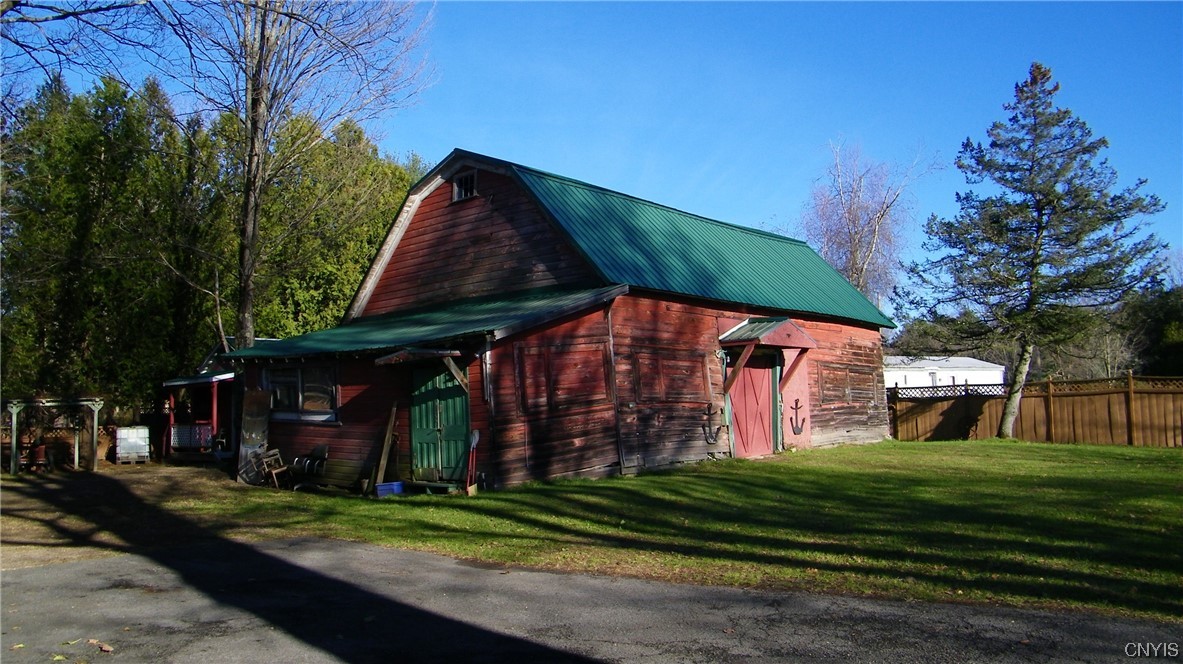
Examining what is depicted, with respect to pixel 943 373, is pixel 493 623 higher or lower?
lower

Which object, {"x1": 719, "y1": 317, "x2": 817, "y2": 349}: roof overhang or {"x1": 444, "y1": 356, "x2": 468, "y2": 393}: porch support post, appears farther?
{"x1": 719, "y1": 317, "x2": 817, "y2": 349}: roof overhang

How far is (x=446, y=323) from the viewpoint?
56.7 feet

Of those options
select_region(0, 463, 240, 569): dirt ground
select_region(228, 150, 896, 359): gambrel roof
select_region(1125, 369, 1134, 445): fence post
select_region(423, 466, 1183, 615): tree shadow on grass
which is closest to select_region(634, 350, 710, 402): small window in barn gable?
select_region(228, 150, 896, 359): gambrel roof

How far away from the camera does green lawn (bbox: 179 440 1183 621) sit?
26.4 ft

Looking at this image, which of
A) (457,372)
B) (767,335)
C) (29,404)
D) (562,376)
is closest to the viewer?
(457,372)

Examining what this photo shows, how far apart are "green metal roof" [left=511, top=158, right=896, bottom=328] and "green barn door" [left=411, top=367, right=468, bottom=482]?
3.76 metres

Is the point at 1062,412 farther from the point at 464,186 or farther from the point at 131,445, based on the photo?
the point at 131,445

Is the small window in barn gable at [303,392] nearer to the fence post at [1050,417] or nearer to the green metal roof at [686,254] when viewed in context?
the green metal roof at [686,254]

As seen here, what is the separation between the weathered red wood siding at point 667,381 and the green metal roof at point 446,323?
55.5 inches

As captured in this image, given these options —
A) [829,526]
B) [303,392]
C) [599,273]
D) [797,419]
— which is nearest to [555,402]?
[599,273]

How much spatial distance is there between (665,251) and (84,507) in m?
12.6

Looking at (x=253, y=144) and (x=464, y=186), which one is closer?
(x=464, y=186)

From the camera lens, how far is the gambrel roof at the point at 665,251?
1831 cm

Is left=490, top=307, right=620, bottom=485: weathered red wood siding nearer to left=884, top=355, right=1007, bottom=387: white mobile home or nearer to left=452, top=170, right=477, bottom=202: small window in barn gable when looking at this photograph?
left=452, top=170, right=477, bottom=202: small window in barn gable
